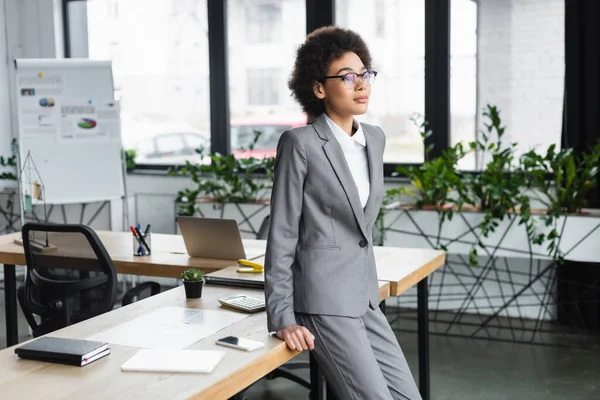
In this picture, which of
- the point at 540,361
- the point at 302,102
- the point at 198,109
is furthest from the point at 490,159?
the point at 302,102

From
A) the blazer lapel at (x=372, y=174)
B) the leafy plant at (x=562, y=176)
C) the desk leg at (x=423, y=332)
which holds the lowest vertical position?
the desk leg at (x=423, y=332)

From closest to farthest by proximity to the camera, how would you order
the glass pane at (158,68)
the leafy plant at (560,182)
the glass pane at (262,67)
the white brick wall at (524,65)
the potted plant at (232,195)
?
the leafy plant at (560,182)
the white brick wall at (524,65)
the potted plant at (232,195)
the glass pane at (262,67)
the glass pane at (158,68)

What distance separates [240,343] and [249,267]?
3.91ft

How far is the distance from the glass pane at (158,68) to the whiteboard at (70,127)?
2.48 feet

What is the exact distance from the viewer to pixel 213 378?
1793 mm

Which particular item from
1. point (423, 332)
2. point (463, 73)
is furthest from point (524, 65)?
point (423, 332)

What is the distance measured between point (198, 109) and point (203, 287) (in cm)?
373

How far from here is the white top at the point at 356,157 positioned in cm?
223

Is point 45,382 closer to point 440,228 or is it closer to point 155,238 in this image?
point 155,238

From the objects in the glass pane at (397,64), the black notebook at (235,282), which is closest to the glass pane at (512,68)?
the glass pane at (397,64)

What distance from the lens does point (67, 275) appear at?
3.35 m

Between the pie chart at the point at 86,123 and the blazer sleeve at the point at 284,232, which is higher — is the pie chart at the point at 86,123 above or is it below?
above

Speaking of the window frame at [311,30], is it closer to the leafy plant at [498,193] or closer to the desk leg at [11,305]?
the leafy plant at [498,193]

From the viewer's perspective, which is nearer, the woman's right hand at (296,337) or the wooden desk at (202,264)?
the woman's right hand at (296,337)
